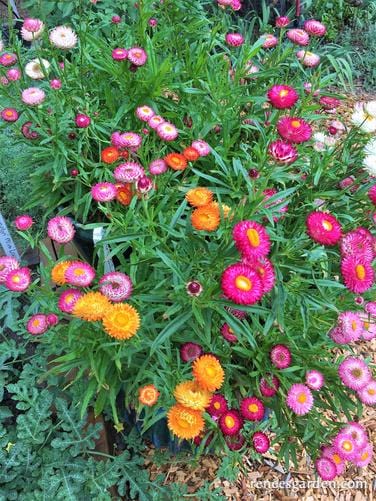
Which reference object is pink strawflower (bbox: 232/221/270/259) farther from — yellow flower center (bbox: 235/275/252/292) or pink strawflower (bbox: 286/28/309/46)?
pink strawflower (bbox: 286/28/309/46)

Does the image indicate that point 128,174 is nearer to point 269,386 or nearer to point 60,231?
point 60,231

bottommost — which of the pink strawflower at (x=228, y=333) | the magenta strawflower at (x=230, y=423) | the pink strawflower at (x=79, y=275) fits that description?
the magenta strawflower at (x=230, y=423)

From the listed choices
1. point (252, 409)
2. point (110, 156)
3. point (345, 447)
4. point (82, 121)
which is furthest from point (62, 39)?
point (345, 447)

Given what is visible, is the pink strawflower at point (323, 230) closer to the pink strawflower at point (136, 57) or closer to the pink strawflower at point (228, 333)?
the pink strawflower at point (228, 333)

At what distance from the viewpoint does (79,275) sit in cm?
155

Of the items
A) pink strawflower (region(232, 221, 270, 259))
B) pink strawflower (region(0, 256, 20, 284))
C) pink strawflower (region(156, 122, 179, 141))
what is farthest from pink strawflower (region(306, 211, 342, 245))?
pink strawflower (region(0, 256, 20, 284))

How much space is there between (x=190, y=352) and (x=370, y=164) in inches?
36.2

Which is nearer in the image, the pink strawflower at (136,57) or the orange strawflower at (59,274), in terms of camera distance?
the orange strawflower at (59,274)

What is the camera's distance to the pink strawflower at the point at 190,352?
1.68 metres

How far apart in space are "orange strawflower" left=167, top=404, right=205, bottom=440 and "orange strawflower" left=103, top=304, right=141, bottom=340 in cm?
29

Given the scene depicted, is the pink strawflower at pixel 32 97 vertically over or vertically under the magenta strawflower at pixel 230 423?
over

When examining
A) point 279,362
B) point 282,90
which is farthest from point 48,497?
point 282,90

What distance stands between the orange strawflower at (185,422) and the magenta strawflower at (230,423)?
0.11 m

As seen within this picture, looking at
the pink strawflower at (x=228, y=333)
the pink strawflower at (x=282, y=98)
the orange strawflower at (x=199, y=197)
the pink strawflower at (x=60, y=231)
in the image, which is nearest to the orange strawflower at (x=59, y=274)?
the pink strawflower at (x=60, y=231)
